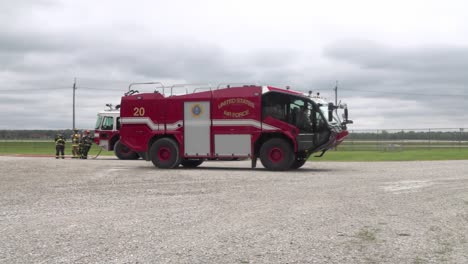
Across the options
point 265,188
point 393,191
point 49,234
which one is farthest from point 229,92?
point 49,234

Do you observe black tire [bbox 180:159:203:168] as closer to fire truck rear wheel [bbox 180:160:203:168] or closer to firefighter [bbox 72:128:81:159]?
fire truck rear wheel [bbox 180:160:203:168]

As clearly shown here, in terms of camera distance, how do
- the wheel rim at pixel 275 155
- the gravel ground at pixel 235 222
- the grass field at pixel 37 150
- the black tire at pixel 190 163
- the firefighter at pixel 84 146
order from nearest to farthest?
the gravel ground at pixel 235 222
the wheel rim at pixel 275 155
the black tire at pixel 190 163
the firefighter at pixel 84 146
the grass field at pixel 37 150

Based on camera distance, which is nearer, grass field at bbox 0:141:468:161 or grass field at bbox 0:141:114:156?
grass field at bbox 0:141:468:161

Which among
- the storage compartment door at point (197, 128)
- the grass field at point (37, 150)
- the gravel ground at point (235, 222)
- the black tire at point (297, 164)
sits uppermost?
the storage compartment door at point (197, 128)

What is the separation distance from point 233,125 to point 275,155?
1779 millimetres

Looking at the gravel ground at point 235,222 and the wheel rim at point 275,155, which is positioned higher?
the wheel rim at point 275,155

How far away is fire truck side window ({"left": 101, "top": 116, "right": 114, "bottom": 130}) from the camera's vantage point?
2970 cm

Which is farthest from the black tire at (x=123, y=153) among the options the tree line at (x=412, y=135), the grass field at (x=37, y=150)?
the tree line at (x=412, y=135)

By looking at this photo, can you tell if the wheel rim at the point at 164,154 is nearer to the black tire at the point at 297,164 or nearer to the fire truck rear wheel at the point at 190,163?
the fire truck rear wheel at the point at 190,163

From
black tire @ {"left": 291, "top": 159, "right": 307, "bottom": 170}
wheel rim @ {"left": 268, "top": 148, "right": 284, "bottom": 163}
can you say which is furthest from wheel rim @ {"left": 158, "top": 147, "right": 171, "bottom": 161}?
black tire @ {"left": 291, "top": 159, "right": 307, "bottom": 170}

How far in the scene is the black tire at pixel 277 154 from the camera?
18734 millimetres

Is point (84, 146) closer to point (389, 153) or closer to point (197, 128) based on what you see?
point (197, 128)

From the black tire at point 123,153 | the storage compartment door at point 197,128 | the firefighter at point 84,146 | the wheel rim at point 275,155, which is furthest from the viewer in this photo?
the firefighter at point 84,146

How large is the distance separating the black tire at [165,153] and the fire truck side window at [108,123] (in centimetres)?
978
